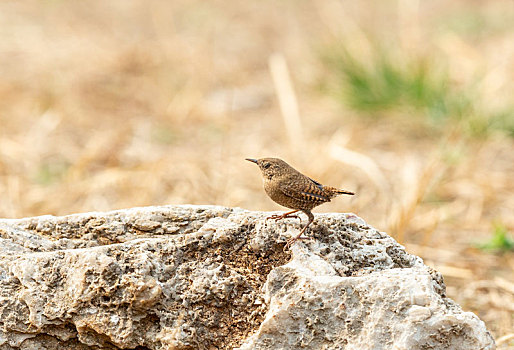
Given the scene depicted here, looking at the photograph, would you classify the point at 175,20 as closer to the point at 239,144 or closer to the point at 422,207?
the point at 239,144

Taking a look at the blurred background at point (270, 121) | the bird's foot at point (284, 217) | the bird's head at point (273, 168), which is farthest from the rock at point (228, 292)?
the blurred background at point (270, 121)

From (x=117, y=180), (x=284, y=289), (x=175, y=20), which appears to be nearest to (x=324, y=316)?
(x=284, y=289)

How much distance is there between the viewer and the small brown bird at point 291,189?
3.12 metres

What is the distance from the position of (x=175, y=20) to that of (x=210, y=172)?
892 centimetres

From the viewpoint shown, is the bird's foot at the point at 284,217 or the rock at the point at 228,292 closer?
the rock at the point at 228,292

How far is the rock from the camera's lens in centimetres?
257

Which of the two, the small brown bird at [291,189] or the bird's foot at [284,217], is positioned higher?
the small brown bird at [291,189]

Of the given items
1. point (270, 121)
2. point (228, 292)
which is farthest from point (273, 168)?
point (270, 121)

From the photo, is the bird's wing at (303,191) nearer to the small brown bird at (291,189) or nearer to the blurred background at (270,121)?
the small brown bird at (291,189)

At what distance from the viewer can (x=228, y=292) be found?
A: 2.79 metres

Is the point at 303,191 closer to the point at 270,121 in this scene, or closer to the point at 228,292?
the point at 228,292

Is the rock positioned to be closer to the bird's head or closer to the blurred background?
the bird's head

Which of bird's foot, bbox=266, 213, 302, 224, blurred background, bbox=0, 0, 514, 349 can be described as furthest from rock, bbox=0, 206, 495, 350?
blurred background, bbox=0, 0, 514, 349

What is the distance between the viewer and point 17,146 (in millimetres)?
8102
